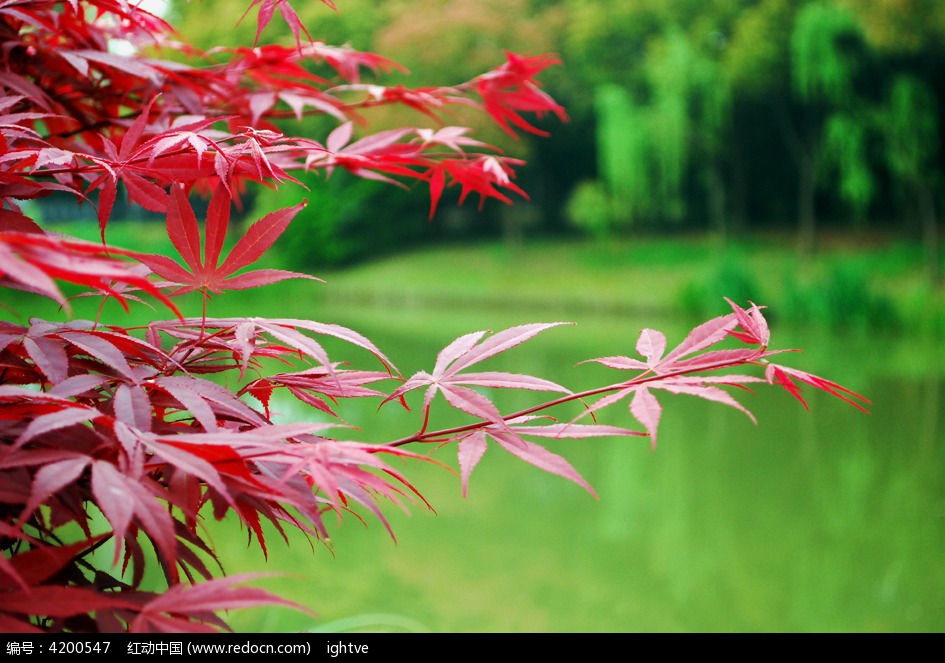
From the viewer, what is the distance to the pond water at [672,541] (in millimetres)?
2064

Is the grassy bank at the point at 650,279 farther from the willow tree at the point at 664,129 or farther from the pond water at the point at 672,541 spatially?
the pond water at the point at 672,541

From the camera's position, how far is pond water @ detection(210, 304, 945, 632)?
2.06m

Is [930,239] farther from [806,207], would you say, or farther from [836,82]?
[836,82]

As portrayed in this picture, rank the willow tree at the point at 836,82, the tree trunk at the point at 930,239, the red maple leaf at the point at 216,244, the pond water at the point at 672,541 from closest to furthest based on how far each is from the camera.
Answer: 1. the red maple leaf at the point at 216,244
2. the pond water at the point at 672,541
3. the willow tree at the point at 836,82
4. the tree trunk at the point at 930,239

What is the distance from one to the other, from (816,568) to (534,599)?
79 centimetres

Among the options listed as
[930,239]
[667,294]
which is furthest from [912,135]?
[667,294]

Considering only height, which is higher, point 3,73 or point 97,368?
point 3,73

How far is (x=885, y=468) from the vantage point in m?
3.15

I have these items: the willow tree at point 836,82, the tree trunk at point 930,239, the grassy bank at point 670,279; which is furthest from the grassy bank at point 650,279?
the willow tree at point 836,82

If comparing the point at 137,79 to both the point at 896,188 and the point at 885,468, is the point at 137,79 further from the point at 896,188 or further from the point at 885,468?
the point at 896,188

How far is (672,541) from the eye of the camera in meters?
2.54

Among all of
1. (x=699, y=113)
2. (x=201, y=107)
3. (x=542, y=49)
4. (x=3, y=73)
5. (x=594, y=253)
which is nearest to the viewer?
(x=3, y=73)

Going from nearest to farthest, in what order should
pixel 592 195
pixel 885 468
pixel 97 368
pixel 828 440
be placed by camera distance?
1. pixel 97 368
2. pixel 885 468
3. pixel 828 440
4. pixel 592 195

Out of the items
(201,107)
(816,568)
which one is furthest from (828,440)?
(201,107)
